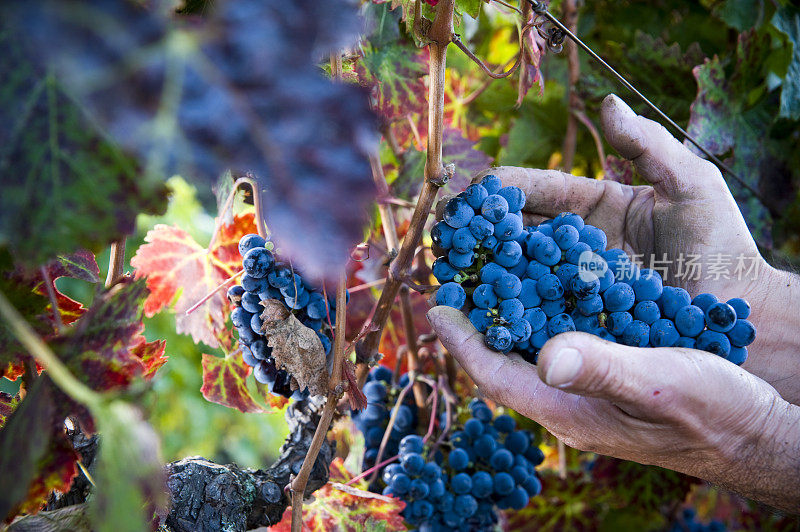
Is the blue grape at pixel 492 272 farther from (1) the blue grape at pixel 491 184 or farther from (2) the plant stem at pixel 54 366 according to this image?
(2) the plant stem at pixel 54 366

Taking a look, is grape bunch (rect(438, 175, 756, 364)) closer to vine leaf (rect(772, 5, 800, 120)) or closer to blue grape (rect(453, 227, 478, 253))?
blue grape (rect(453, 227, 478, 253))

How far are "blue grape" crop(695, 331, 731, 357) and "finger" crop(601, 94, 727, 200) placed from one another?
0.91ft

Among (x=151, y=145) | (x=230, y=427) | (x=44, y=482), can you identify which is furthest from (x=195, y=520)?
(x=230, y=427)

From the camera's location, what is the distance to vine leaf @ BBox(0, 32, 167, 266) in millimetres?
276

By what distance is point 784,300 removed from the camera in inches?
33.6

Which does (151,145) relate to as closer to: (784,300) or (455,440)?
(455,440)

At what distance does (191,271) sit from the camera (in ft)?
2.57

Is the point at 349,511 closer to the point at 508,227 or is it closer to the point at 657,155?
the point at 508,227

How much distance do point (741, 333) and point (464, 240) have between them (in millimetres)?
324

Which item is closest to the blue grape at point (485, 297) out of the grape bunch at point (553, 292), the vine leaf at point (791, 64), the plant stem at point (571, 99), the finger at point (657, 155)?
the grape bunch at point (553, 292)

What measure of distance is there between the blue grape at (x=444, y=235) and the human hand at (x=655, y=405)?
0.07m

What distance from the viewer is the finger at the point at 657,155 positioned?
778 mm

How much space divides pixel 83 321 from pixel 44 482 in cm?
12

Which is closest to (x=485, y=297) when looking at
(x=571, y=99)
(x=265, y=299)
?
(x=265, y=299)
